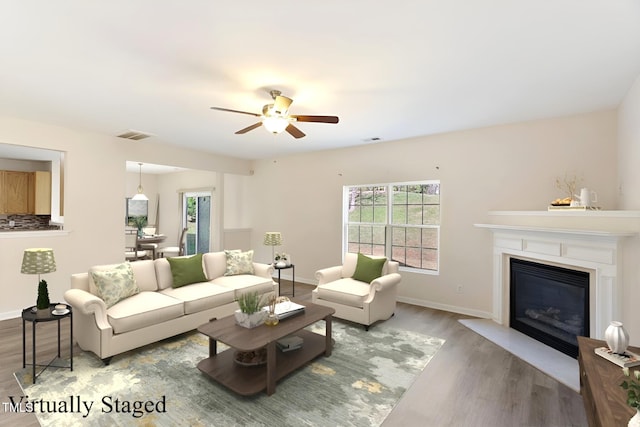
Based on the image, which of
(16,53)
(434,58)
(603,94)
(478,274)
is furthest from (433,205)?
(16,53)

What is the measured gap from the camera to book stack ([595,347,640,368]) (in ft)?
6.00

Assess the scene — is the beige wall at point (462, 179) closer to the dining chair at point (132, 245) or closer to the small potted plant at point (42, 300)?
the dining chair at point (132, 245)

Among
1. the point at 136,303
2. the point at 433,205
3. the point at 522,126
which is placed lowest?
the point at 136,303

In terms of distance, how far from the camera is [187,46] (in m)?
2.22

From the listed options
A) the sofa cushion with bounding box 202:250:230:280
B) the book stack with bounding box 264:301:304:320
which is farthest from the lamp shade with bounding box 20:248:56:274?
the book stack with bounding box 264:301:304:320

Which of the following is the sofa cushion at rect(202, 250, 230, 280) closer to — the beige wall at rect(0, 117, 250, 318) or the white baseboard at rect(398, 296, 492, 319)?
the beige wall at rect(0, 117, 250, 318)

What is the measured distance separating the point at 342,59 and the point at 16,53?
2509mm

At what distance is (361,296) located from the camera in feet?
12.6

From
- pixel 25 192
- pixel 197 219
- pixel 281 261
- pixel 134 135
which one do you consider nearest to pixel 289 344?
Answer: pixel 281 261

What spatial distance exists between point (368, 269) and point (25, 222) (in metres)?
7.43

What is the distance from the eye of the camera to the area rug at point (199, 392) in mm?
2156

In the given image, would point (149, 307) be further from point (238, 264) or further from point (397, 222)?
point (397, 222)

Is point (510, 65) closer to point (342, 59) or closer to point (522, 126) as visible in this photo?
point (342, 59)

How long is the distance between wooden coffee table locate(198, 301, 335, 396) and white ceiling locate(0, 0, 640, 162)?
227 centimetres
